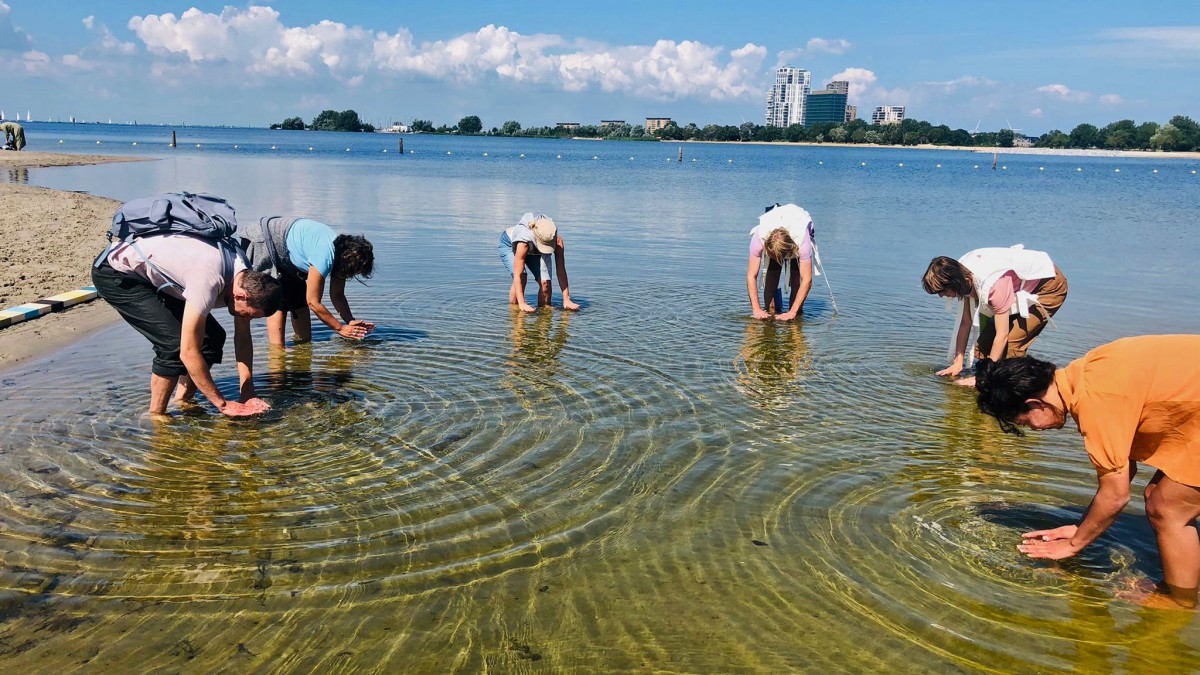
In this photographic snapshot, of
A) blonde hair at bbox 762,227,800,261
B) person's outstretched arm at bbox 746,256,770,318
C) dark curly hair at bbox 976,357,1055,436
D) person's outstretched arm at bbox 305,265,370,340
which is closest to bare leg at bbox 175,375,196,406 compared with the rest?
person's outstretched arm at bbox 305,265,370,340

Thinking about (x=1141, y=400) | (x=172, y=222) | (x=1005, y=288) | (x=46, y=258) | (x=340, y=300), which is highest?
(x=172, y=222)

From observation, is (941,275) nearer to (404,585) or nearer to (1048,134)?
(404,585)

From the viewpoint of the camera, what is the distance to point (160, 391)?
259 inches

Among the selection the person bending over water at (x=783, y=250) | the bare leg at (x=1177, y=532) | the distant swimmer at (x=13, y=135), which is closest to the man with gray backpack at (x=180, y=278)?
the bare leg at (x=1177, y=532)

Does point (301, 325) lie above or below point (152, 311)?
below

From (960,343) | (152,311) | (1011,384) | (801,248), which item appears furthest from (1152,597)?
(152,311)

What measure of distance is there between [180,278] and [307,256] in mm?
2320

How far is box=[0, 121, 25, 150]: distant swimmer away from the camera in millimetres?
48834

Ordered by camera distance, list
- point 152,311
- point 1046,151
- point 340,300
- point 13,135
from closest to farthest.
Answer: point 152,311
point 340,300
point 13,135
point 1046,151

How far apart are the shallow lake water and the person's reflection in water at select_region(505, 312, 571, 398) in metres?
0.05

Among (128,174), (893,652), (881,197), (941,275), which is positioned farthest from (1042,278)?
(128,174)

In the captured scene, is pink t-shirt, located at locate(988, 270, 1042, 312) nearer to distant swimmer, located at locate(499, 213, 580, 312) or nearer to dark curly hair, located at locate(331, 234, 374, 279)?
distant swimmer, located at locate(499, 213, 580, 312)

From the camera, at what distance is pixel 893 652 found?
12.8 ft

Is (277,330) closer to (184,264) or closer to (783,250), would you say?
(184,264)
